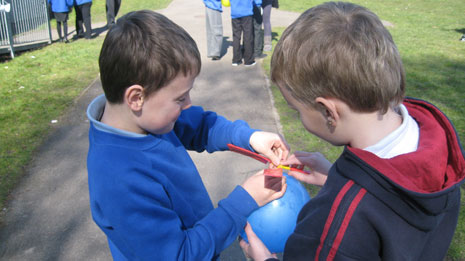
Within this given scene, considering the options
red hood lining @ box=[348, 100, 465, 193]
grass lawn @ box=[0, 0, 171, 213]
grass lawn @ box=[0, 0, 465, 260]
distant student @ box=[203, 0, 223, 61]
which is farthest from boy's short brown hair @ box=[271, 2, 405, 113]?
distant student @ box=[203, 0, 223, 61]

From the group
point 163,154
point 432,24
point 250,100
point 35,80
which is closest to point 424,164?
point 163,154

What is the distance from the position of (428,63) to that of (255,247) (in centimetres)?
749

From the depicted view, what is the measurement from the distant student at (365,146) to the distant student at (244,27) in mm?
6179

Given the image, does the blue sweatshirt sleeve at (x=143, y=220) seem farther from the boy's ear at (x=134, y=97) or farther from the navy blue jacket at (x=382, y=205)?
the navy blue jacket at (x=382, y=205)

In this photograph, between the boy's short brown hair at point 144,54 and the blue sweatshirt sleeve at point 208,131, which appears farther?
the blue sweatshirt sleeve at point 208,131

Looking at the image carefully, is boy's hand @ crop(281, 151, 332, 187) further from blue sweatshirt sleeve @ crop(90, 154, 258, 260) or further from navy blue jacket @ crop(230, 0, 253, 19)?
navy blue jacket @ crop(230, 0, 253, 19)

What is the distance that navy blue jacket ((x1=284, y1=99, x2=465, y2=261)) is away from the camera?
112 centimetres

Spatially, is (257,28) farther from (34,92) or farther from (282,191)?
(282,191)

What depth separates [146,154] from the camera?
1472 mm

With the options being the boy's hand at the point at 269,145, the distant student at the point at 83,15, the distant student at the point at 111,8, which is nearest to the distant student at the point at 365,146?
the boy's hand at the point at 269,145

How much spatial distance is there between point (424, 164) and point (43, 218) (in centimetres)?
328

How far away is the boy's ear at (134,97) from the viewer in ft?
4.66

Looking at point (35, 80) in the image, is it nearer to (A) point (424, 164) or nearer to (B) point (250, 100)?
(B) point (250, 100)

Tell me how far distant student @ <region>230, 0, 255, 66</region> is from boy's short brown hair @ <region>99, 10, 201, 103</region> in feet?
19.9
